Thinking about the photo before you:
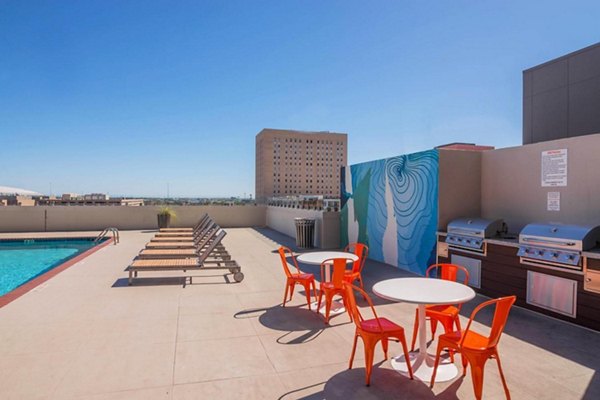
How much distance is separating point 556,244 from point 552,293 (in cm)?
63

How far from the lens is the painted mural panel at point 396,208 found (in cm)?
673

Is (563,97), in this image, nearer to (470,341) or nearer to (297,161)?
(470,341)

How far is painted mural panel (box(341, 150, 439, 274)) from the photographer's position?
6.73 metres

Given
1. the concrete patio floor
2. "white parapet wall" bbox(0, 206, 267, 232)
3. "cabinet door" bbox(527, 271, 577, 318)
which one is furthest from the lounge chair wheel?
"white parapet wall" bbox(0, 206, 267, 232)

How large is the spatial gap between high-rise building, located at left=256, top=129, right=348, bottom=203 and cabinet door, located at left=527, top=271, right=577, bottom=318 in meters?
74.1

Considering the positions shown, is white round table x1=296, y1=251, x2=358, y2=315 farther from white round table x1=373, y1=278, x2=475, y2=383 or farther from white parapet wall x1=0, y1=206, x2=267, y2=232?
white parapet wall x1=0, y1=206, x2=267, y2=232

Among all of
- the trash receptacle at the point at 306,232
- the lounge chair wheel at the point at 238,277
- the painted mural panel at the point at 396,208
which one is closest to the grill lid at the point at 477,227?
the painted mural panel at the point at 396,208

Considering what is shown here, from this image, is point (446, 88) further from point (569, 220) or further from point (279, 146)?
point (279, 146)

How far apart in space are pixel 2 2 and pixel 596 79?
1473 centimetres

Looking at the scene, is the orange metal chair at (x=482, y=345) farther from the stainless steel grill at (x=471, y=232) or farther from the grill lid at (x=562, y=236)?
the stainless steel grill at (x=471, y=232)

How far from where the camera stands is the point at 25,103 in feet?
64.4

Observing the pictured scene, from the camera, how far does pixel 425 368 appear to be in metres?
3.05

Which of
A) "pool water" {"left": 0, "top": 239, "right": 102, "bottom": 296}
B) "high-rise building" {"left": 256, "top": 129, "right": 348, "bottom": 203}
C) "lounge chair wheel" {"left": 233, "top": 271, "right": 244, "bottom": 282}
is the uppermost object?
"high-rise building" {"left": 256, "top": 129, "right": 348, "bottom": 203}

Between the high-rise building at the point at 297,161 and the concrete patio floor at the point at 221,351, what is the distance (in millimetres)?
74422
